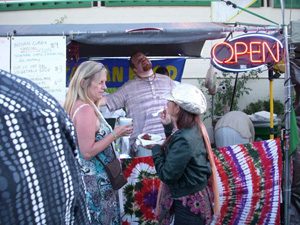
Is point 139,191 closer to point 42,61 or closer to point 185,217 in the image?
point 185,217

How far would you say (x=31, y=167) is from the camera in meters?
0.96

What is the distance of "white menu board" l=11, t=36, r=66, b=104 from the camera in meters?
3.49

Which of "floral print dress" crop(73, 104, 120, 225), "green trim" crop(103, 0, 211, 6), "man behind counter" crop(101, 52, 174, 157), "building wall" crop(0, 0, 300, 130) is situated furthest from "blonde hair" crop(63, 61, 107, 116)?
"green trim" crop(103, 0, 211, 6)

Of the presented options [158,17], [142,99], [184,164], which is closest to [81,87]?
[184,164]

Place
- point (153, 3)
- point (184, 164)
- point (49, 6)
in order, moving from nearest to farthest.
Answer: point (184, 164) < point (153, 3) < point (49, 6)

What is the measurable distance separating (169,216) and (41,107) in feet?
5.79

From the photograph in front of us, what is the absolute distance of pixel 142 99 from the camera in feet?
13.6

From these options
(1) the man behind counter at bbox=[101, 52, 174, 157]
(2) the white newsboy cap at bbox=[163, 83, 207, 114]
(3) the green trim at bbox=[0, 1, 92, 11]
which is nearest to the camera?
(2) the white newsboy cap at bbox=[163, 83, 207, 114]

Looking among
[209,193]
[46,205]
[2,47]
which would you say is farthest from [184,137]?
[2,47]

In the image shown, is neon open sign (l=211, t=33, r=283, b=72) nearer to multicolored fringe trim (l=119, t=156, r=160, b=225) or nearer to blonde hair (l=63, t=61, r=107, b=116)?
multicolored fringe trim (l=119, t=156, r=160, b=225)

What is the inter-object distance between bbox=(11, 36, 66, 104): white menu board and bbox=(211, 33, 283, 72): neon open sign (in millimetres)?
1665

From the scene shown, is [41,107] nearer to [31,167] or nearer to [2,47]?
[31,167]

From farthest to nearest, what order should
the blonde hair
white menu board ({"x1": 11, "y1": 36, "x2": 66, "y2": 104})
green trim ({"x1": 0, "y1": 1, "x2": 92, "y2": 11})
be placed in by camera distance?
green trim ({"x1": 0, "y1": 1, "x2": 92, "y2": 11}), white menu board ({"x1": 11, "y1": 36, "x2": 66, "y2": 104}), the blonde hair

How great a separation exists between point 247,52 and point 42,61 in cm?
223
